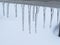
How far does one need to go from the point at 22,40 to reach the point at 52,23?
0.25m

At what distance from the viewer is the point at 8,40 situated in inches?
28.8

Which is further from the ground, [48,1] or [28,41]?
[48,1]

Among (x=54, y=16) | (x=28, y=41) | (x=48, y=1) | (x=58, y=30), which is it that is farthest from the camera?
(x=28, y=41)

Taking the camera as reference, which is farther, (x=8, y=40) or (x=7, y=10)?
(x=8, y=40)

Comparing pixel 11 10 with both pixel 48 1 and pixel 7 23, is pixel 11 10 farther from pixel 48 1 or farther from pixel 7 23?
pixel 48 1

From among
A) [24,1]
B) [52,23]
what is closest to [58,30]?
[52,23]

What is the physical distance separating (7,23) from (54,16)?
324 millimetres

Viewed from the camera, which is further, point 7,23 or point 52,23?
point 7,23

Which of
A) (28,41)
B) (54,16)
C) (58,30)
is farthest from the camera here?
(28,41)

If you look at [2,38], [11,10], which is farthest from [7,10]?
[2,38]

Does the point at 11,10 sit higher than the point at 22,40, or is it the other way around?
the point at 11,10

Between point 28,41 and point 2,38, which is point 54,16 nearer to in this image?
point 28,41

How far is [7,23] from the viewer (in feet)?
2.23

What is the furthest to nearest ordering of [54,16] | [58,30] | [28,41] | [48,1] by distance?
[28,41] < [58,30] < [54,16] < [48,1]
